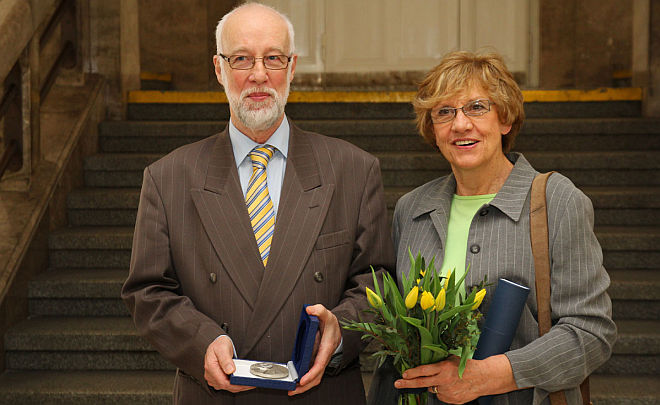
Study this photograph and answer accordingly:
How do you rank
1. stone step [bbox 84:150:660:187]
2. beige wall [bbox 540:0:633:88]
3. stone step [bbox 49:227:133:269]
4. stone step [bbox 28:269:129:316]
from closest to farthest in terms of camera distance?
stone step [bbox 28:269:129:316] → stone step [bbox 49:227:133:269] → stone step [bbox 84:150:660:187] → beige wall [bbox 540:0:633:88]

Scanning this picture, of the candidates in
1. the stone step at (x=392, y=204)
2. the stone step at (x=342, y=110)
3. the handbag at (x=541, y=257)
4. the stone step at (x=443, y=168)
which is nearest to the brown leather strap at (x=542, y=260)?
the handbag at (x=541, y=257)

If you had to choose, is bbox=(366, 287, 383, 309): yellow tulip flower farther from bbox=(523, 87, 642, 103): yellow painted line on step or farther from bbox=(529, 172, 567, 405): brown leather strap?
bbox=(523, 87, 642, 103): yellow painted line on step

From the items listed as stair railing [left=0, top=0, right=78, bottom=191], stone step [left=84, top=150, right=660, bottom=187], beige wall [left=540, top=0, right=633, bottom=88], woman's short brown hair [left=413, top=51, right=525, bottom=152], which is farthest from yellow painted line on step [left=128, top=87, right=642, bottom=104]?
woman's short brown hair [left=413, top=51, right=525, bottom=152]

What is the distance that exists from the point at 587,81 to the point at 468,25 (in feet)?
5.17

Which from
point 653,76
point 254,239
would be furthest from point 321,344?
point 653,76

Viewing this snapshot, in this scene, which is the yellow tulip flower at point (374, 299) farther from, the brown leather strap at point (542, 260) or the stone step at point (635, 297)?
the stone step at point (635, 297)

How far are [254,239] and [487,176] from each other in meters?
0.70

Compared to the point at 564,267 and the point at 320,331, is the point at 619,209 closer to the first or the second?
the point at 564,267

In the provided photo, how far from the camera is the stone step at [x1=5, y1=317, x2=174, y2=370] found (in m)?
3.99

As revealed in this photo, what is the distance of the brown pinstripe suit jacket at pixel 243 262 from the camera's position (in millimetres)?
1892

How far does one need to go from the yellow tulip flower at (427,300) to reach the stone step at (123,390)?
7.81 ft

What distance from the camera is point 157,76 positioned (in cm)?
827

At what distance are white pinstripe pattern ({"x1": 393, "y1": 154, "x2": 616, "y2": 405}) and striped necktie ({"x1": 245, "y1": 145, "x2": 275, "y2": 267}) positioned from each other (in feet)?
1.30

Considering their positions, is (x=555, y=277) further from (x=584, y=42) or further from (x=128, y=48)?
(x=584, y=42)
